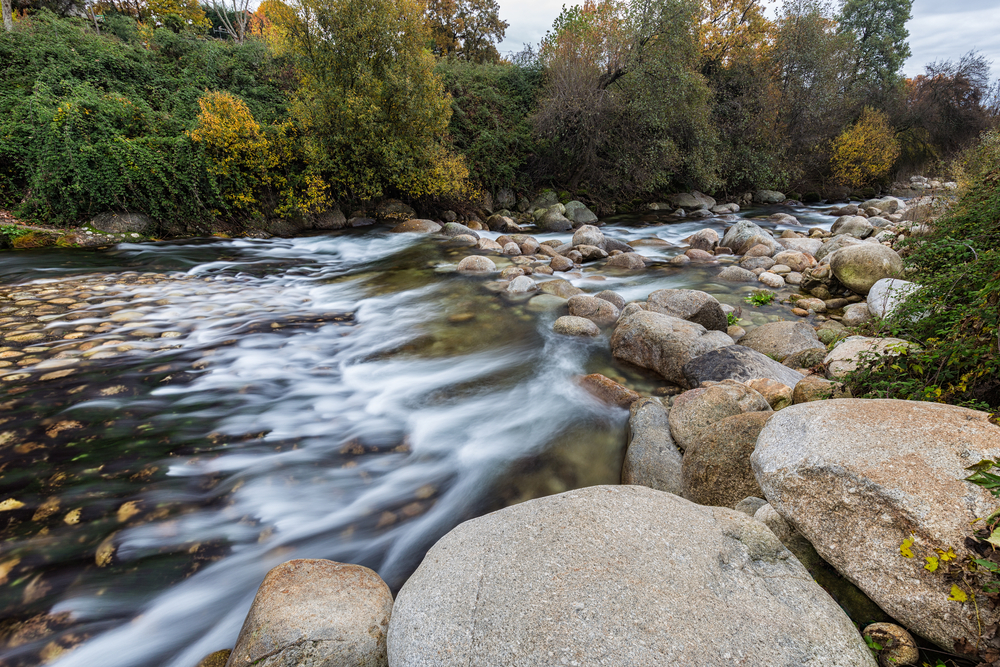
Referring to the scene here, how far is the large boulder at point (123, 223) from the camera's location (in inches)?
415

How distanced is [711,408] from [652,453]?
2.08 feet

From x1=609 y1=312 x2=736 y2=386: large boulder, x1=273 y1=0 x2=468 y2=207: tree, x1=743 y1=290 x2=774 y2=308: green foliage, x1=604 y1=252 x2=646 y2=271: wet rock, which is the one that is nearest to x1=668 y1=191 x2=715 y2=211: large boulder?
x1=604 y1=252 x2=646 y2=271: wet rock

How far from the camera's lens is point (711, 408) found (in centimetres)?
368

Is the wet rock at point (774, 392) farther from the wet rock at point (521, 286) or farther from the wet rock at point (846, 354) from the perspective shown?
the wet rock at point (521, 286)

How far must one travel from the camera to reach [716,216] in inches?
726

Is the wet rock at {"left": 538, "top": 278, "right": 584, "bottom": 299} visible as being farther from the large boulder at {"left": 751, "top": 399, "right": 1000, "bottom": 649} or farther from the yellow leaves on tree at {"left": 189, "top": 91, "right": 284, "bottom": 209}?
the yellow leaves on tree at {"left": 189, "top": 91, "right": 284, "bottom": 209}

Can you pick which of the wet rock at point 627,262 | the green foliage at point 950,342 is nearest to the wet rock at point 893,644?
the green foliage at point 950,342

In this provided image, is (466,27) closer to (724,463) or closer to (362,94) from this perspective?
(362,94)

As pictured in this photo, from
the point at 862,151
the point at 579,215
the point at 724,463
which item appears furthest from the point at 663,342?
Result: the point at 862,151

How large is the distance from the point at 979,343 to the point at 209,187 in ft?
48.5

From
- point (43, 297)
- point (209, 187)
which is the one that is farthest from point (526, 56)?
point (43, 297)

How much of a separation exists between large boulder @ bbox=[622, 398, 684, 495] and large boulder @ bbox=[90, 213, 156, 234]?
42.5 feet

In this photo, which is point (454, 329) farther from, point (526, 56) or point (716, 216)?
point (526, 56)

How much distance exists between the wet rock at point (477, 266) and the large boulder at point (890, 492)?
796 cm
